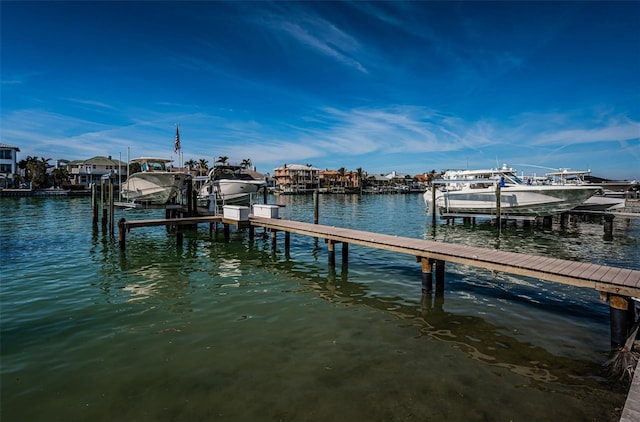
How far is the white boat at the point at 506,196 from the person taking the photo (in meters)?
28.1

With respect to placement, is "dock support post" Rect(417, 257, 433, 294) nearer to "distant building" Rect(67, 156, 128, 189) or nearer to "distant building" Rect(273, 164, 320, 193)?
"distant building" Rect(67, 156, 128, 189)

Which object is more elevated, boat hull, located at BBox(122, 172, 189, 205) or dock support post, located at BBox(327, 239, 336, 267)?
boat hull, located at BBox(122, 172, 189, 205)

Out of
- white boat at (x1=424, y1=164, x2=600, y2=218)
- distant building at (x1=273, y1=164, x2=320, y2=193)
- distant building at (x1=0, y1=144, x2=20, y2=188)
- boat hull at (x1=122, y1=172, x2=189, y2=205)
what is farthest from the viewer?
distant building at (x1=273, y1=164, x2=320, y2=193)

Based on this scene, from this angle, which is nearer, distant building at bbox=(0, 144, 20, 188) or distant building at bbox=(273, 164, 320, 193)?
distant building at bbox=(0, 144, 20, 188)

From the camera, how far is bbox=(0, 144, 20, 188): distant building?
3292 inches

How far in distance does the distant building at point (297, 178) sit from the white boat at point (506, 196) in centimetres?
9292

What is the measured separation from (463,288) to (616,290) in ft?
17.1

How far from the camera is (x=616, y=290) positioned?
7.36 metres

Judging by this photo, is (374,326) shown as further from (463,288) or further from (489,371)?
(463,288)

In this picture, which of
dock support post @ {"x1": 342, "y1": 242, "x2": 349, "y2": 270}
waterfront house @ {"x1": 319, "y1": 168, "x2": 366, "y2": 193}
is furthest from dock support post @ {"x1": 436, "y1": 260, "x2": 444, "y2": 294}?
waterfront house @ {"x1": 319, "y1": 168, "x2": 366, "y2": 193}

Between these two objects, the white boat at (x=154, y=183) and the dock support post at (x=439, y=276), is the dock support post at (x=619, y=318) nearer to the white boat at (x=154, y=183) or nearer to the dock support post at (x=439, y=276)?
the dock support post at (x=439, y=276)

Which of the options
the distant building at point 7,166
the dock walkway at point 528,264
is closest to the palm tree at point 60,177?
the distant building at point 7,166

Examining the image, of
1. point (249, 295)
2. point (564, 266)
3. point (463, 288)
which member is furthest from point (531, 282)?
point (249, 295)

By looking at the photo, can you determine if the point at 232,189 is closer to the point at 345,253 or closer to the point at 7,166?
the point at 345,253
